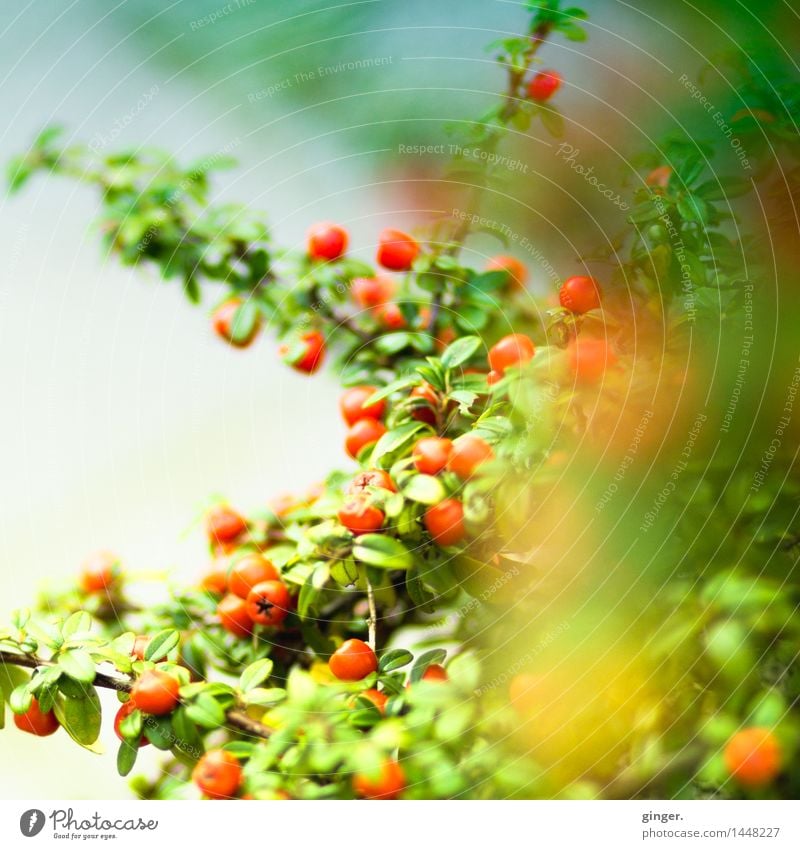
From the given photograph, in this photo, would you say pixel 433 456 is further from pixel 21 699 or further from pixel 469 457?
pixel 21 699

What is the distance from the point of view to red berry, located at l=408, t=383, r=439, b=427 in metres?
0.67

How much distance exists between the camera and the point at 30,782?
0.65m

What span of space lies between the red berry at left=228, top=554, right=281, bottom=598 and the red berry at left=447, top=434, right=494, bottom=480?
0.16 m

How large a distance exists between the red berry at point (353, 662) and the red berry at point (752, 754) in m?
0.24

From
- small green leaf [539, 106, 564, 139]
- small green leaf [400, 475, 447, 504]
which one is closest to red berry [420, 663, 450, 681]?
small green leaf [400, 475, 447, 504]

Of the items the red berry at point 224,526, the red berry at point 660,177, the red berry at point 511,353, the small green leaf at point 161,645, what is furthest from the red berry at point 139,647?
the red berry at point 660,177

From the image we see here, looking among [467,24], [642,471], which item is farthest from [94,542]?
[467,24]

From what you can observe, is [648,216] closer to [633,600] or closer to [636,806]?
[633,600]

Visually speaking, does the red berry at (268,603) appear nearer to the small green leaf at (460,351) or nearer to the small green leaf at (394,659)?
the small green leaf at (394,659)

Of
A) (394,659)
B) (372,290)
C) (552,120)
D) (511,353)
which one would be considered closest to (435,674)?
(394,659)

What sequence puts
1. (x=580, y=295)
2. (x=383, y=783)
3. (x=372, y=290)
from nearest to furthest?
(x=383, y=783), (x=580, y=295), (x=372, y=290)

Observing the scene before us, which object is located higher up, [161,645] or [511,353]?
[511,353]

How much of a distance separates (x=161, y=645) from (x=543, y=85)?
21.3 inches

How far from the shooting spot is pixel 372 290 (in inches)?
31.0
